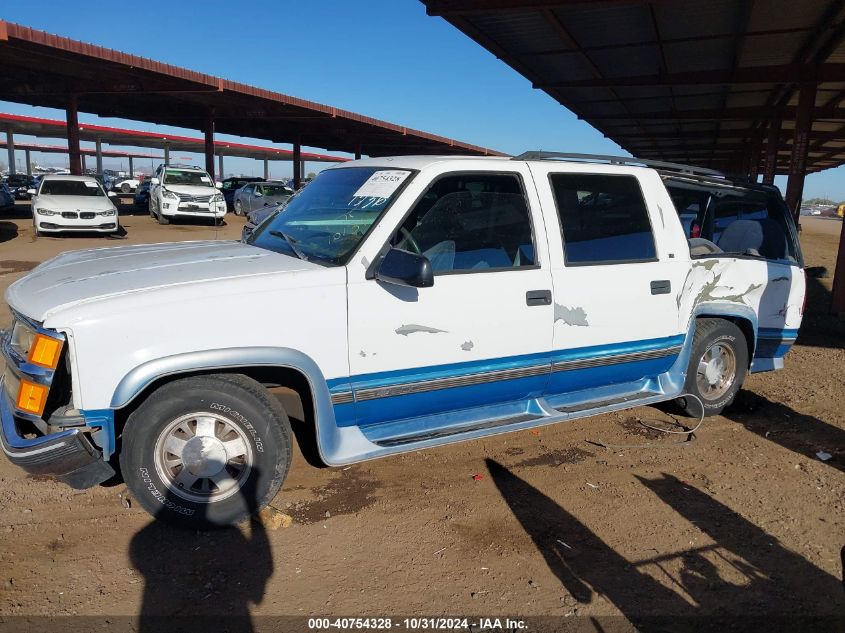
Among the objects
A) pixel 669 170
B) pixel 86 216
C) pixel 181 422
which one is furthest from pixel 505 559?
pixel 86 216

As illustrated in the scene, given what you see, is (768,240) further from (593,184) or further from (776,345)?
(593,184)

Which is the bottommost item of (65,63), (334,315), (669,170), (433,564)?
(433,564)

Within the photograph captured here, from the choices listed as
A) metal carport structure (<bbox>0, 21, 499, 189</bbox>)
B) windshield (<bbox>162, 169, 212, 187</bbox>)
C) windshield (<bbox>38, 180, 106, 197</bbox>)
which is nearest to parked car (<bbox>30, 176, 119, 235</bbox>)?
windshield (<bbox>38, 180, 106, 197</bbox>)

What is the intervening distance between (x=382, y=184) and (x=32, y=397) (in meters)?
2.09

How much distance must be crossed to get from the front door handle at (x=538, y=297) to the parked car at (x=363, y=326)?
0.01 m

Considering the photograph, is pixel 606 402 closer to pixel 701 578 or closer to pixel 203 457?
pixel 701 578

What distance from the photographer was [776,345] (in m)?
5.12

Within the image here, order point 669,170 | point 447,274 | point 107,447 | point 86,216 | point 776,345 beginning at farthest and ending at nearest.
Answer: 1. point 86,216
2. point 776,345
3. point 669,170
4. point 447,274
5. point 107,447

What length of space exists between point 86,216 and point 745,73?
15637 mm

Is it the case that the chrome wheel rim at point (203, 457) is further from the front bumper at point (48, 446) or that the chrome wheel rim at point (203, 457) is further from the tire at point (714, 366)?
the tire at point (714, 366)

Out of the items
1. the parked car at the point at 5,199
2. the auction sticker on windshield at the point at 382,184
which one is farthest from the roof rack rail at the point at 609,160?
the parked car at the point at 5,199

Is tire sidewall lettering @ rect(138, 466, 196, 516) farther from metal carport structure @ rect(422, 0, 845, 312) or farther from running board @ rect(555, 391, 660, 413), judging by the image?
metal carport structure @ rect(422, 0, 845, 312)

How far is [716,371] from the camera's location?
4.93 m

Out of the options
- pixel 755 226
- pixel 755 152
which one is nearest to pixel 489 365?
pixel 755 226
